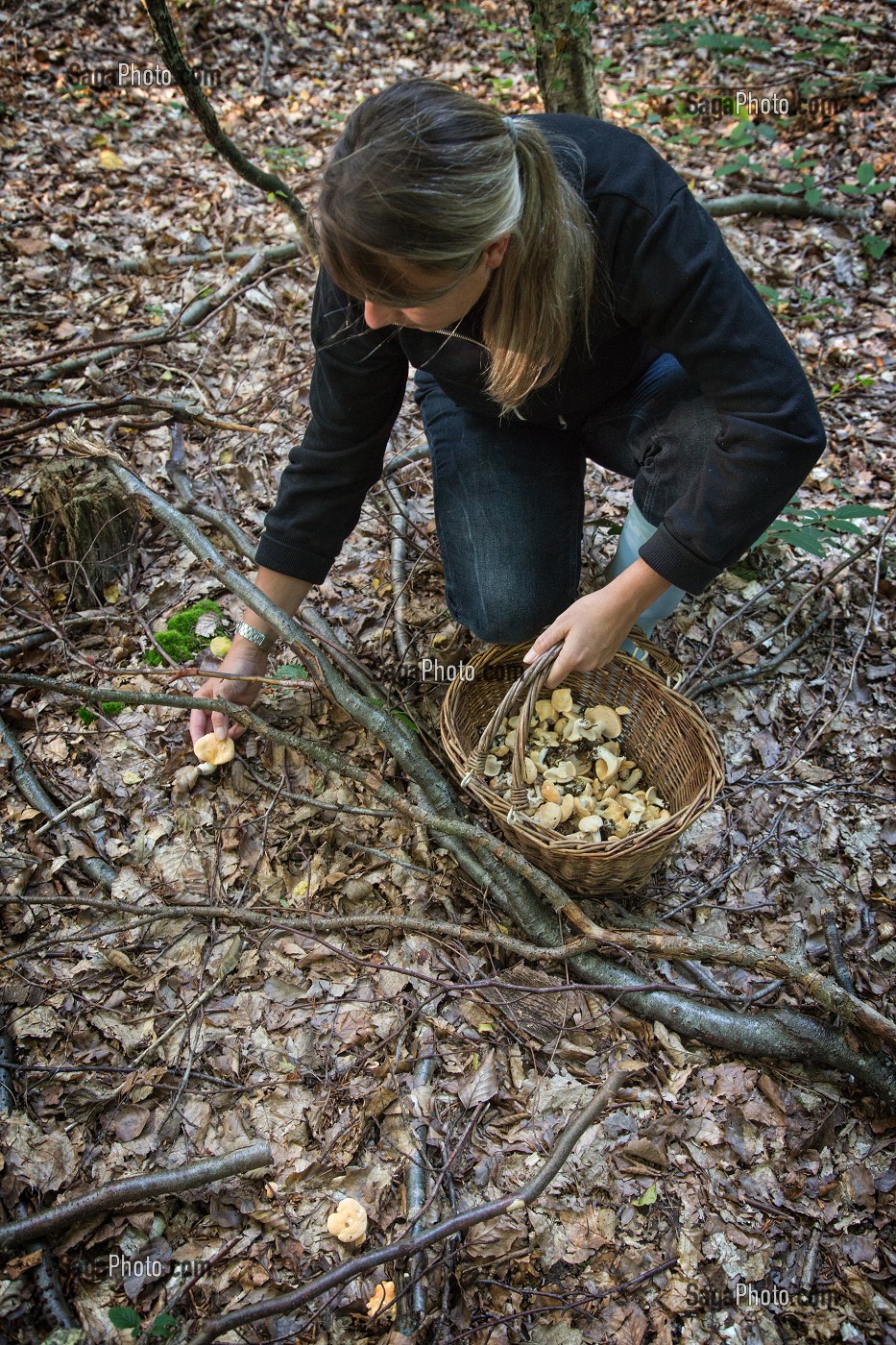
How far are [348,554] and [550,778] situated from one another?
130cm

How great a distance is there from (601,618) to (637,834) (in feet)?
1.76

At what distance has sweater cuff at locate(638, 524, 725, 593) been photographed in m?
1.94

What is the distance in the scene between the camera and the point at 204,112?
10.5 ft

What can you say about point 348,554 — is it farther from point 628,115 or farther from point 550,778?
point 628,115

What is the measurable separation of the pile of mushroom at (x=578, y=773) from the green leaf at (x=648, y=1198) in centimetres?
81

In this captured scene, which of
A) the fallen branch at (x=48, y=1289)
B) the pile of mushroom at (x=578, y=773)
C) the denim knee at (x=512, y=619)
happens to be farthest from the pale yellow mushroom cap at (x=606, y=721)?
the fallen branch at (x=48, y=1289)

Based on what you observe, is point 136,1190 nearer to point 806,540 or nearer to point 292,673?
point 292,673

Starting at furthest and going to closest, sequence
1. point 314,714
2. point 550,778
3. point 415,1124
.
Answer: point 314,714, point 550,778, point 415,1124

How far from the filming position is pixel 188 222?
14.4 ft

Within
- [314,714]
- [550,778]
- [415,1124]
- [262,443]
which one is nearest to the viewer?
[415,1124]

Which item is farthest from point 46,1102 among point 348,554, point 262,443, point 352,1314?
point 262,443

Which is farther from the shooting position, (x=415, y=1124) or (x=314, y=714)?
(x=314, y=714)

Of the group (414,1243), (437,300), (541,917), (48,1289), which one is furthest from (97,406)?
(414,1243)

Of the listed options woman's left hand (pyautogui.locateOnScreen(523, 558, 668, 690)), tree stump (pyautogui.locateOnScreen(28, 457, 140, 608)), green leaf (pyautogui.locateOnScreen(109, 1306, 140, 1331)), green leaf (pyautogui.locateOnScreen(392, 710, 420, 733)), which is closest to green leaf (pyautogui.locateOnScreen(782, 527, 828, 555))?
woman's left hand (pyautogui.locateOnScreen(523, 558, 668, 690))
